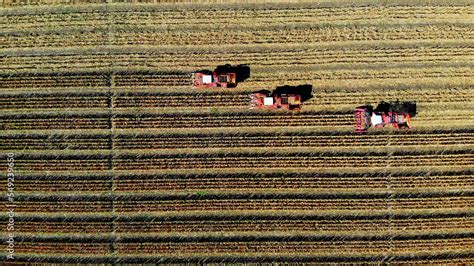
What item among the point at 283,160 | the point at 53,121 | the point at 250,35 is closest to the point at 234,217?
the point at 283,160

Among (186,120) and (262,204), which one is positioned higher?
(186,120)

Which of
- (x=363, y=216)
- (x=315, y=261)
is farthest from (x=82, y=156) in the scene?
(x=363, y=216)

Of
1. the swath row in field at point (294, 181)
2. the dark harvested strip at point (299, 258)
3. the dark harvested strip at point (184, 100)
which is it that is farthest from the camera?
the dark harvested strip at point (184, 100)

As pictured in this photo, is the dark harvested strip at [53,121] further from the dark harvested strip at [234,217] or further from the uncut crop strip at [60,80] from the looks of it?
the dark harvested strip at [234,217]

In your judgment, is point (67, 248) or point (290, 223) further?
point (67, 248)

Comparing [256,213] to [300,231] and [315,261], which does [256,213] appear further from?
[315,261]

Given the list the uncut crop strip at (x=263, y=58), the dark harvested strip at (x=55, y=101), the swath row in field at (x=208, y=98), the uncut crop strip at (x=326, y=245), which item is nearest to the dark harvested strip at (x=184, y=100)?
the swath row in field at (x=208, y=98)

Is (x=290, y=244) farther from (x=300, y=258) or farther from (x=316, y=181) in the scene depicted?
(x=316, y=181)
